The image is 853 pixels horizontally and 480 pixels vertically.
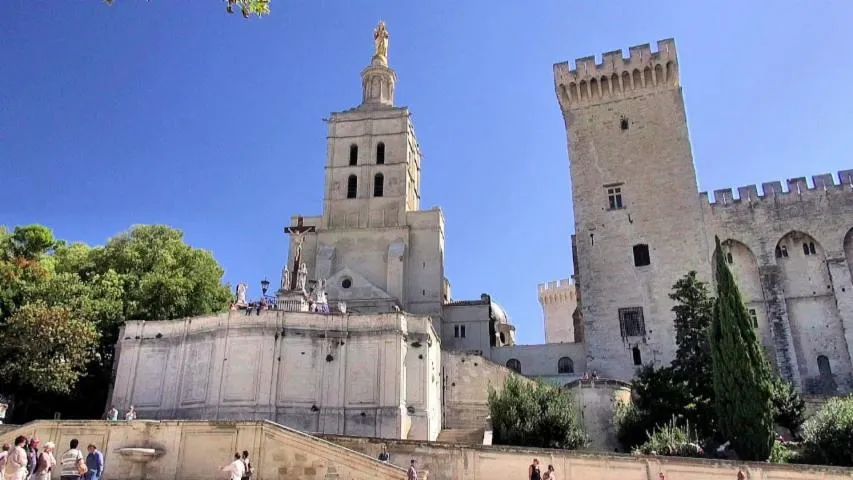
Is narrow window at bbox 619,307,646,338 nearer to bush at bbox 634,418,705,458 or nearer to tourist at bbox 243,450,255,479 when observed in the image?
bush at bbox 634,418,705,458

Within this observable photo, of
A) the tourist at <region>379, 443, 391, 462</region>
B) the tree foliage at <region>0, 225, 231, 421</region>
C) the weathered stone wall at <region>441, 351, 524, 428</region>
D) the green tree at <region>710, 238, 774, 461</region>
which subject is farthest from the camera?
the weathered stone wall at <region>441, 351, 524, 428</region>

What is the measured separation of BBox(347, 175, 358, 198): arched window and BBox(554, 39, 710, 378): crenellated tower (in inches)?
573

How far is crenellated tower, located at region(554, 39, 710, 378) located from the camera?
38.7m

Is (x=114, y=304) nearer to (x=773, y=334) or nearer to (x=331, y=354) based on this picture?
(x=331, y=354)

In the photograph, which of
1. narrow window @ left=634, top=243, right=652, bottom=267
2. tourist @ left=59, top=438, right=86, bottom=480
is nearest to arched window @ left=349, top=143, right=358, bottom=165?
narrow window @ left=634, top=243, right=652, bottom=267

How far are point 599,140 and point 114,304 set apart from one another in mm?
29490

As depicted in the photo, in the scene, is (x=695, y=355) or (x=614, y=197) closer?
(x=695, y=355)

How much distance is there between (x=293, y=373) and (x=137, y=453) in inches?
406

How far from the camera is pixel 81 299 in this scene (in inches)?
1206

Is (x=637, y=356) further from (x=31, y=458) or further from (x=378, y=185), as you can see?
(x=31, y=458)

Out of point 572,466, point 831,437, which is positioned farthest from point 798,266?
point 572,466

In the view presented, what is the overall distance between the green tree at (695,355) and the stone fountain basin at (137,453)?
20446 mm

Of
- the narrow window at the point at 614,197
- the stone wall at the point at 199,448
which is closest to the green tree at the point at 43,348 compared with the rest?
the stone wall at the point at 199,448

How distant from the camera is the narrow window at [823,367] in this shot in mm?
37719
